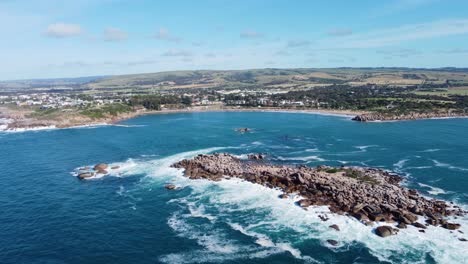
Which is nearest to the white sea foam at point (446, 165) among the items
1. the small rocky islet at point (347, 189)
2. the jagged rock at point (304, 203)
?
the small rocky islet at point (347, 189)

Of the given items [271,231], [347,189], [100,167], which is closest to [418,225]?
[347,189]

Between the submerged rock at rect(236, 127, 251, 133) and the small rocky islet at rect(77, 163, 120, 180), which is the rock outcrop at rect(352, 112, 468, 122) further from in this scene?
the small rocky islet at rect(77, 163, 120, 180)

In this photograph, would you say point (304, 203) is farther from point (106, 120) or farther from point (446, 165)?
point (106, 120)

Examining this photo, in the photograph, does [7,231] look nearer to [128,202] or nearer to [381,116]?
[128,202]

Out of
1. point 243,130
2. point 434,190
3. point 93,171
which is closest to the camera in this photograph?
point 434,190

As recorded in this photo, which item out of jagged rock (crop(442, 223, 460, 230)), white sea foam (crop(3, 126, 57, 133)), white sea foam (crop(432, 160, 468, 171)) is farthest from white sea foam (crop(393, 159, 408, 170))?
white sea foam (crop(3, 126, 57, 133))

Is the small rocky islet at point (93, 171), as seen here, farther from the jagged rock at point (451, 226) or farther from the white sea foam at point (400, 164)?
the jagged rock at point (451, 226)
